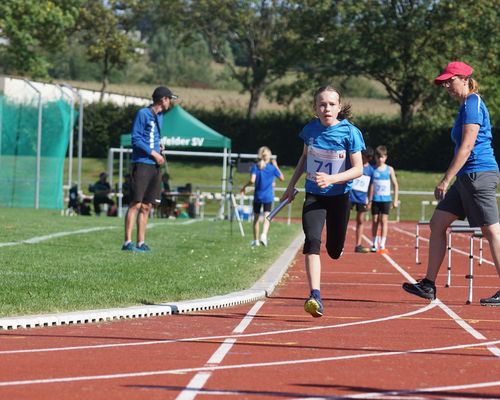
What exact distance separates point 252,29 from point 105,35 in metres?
8.29

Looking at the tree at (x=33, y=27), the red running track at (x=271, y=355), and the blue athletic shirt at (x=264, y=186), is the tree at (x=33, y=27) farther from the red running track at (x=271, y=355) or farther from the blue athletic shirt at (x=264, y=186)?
the red running track at (x=271, y=355)

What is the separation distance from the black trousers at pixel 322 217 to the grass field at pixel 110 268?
1.52 meters

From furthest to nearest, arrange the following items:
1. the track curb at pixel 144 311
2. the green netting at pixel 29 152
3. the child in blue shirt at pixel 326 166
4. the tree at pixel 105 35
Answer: the tree at pixel 105 35
the green netting at pixel 29 152
the child in blue shirt at pixel 326 166
the track curb at pixel 144 311

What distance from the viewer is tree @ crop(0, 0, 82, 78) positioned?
60.1 meters

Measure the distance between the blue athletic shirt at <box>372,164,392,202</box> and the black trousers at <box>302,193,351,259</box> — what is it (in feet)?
39.3

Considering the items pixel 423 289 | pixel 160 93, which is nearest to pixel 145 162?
pixel 160 93

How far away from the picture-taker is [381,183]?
2231 centimetres

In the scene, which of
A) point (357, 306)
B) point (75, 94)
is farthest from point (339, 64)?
point (357, 306)

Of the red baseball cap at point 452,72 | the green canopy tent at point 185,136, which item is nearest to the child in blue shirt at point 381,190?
the red baseball cap at point 452,72

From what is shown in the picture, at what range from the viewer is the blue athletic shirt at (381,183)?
22266 mm

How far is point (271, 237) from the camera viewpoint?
25000 millimetres

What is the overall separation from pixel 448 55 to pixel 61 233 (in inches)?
1686

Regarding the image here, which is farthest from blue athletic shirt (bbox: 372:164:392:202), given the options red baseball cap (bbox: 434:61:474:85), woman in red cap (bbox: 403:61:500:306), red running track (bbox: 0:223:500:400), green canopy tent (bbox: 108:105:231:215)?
green canopy tent (bbox: 108:105:231:215)

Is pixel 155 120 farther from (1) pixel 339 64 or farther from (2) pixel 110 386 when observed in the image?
(1) pixel 339 64
